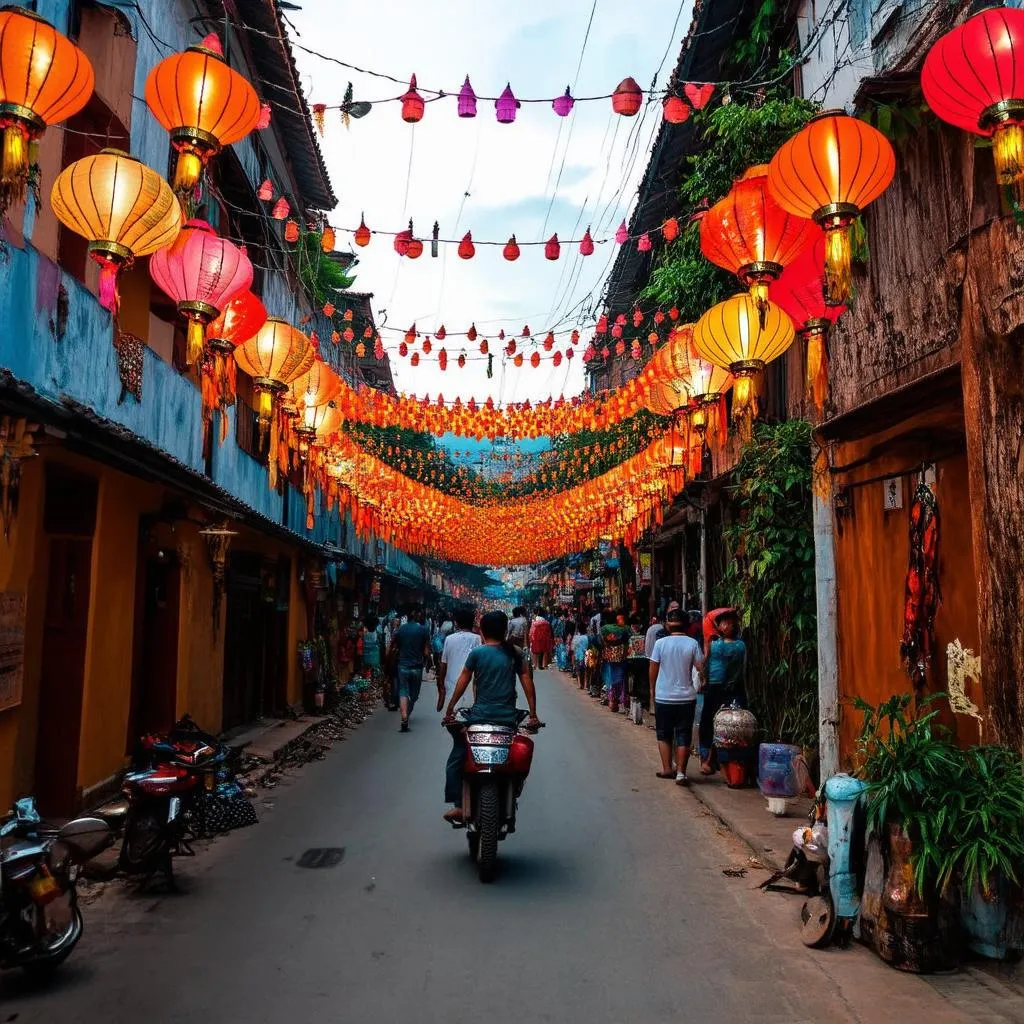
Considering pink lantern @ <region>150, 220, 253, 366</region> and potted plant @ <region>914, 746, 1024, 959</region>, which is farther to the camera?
pink lantern @ <region>150, 220, 253, 366</region>

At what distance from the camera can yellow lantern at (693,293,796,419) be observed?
25.8 ft

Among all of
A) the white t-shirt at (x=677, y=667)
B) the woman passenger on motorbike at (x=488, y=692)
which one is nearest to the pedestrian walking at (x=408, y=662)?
the white t-shirt at (x=677, y=667)

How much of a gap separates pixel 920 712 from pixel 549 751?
7.17m

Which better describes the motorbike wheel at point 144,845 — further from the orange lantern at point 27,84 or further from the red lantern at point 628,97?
the red lantern at point 628,97

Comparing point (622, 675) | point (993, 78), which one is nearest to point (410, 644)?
point (622, 675)

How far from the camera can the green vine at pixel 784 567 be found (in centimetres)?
1002

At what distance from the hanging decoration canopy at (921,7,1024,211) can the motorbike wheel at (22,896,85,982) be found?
648 cm

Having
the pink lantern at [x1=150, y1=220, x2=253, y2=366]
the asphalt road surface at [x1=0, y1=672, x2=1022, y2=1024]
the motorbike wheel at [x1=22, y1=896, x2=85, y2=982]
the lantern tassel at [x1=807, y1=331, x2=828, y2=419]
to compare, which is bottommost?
the asphalt road surface at [x1=0, y1=672, x2=1022, y2=1024]

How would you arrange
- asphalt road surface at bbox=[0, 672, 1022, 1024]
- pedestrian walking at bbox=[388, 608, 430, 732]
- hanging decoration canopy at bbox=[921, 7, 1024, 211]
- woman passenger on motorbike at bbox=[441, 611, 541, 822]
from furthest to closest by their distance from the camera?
pedestrian walking at bbox=[388, 608, 430, 732]
woman passenger on motorbike at bbox=[441, 611, 541, 822]
hanging decoration canopy at bbox=[921, 7, 1024, 211]
asphalt road surface at bbox=[0, 672, 1022, 1024]

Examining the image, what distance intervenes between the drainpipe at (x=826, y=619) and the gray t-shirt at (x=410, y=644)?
7983 mm

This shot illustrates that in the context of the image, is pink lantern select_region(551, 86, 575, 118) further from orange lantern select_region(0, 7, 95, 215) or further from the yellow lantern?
orange lantern select_region(0, 7, 95, 215)

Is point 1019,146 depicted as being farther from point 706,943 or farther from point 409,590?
point 409,590

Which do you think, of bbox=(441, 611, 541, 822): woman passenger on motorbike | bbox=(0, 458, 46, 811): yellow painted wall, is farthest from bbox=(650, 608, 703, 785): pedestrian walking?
bbox=(0, 458, 46, 811): yellow painted wall

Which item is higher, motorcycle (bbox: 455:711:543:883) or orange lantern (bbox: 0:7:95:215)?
orange lantern (bbox: 0:7:95:215)
